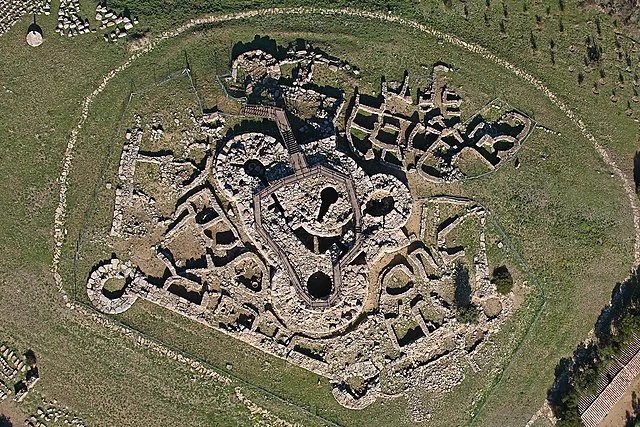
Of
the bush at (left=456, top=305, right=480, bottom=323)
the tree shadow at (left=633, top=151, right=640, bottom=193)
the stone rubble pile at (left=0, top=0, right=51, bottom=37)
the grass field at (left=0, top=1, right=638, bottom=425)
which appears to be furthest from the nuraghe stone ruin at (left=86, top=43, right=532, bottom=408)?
the stone rubble pile at (left=0, top=0, right=51, bottom=37)

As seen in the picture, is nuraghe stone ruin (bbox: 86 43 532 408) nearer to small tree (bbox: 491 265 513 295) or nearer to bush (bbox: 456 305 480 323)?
bush (bbox: 456 305 480 323)

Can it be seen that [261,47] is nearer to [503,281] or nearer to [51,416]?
[503,281]

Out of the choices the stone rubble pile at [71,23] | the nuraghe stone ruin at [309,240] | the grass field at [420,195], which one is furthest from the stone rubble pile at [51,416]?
the stone rubble pile at [71,23]

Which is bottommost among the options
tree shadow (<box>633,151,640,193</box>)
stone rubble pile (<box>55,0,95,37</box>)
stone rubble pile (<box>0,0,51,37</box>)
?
tree shadow (<box>633,151,640,193</box>)

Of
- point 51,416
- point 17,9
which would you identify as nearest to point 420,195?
point 51,416

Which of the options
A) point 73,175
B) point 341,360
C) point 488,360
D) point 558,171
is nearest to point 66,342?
point 73,175

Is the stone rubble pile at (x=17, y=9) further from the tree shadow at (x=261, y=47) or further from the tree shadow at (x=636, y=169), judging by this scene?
the tree shadow at (x=636, y=169)
